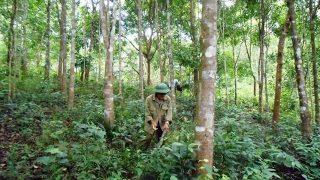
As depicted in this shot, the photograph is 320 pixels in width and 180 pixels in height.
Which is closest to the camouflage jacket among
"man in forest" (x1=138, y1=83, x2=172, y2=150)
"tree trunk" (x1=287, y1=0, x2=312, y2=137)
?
"man in forest" (x1=138, y1=83, x2=172, y2=150)

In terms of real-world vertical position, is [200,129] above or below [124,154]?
above

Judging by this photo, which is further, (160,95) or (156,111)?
(156,111)

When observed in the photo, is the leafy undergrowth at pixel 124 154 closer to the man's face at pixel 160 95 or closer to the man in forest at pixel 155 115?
the man in forest at pixel 155 115

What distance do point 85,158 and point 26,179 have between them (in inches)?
33.7

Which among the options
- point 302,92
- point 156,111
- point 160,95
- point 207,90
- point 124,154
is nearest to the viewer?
point 207,90

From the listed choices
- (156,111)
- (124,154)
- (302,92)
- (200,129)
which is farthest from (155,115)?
(302,92)

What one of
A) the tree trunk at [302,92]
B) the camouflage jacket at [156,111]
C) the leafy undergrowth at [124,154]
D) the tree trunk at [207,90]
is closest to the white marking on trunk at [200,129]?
the tree trunk at [207,90]

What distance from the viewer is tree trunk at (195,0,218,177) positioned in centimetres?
→ 366

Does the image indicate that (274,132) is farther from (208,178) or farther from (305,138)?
(208,178)

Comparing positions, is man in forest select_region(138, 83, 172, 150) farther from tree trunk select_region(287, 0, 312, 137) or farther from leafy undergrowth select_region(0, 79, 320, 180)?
tree trunk select_region(287, 0, 312, 137)

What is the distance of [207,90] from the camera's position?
365 centimetres

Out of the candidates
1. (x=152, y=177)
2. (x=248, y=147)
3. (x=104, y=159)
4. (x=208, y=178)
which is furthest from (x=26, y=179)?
(x=248, y=147)

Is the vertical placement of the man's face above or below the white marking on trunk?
above

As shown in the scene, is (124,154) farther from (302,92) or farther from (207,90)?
(302,92)
